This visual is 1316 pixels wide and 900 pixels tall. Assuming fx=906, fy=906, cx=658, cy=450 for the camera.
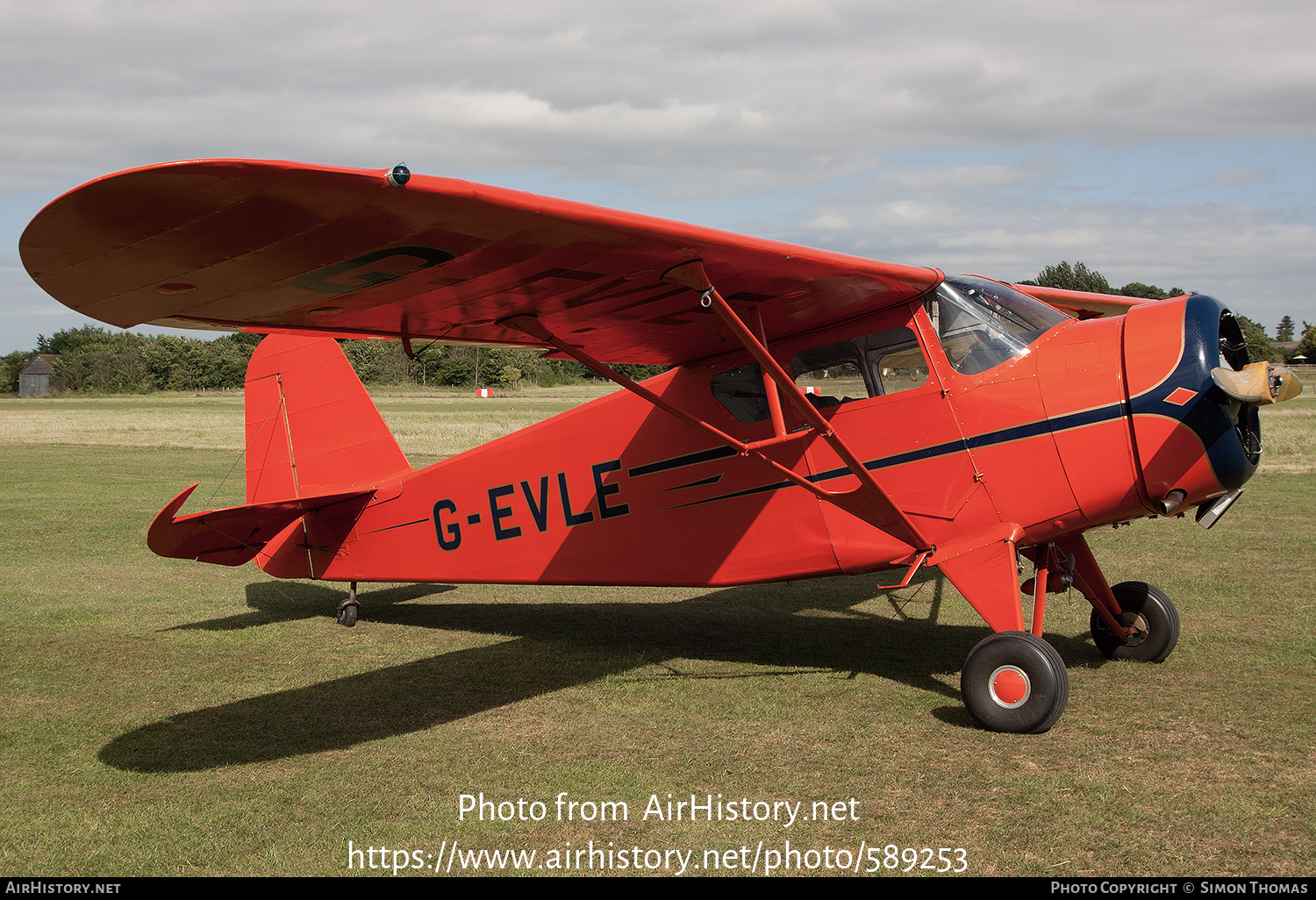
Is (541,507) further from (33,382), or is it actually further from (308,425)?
(33,382)

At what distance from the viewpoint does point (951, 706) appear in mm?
5547

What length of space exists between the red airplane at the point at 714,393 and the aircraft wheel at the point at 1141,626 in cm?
2

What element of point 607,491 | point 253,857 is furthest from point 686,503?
point 253,857

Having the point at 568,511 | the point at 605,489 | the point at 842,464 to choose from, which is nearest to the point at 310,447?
the point at 568,511

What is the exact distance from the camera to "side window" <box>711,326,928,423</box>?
568 cm

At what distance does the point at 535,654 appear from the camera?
719 centimetres

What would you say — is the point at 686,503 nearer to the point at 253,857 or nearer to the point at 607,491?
the point at 607,491

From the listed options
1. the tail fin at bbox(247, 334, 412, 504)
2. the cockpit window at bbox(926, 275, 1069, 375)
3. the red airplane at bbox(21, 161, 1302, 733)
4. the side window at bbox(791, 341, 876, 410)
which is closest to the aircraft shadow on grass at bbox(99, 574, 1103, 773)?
the red airplane at bbox(21, 161, 1302, 733)

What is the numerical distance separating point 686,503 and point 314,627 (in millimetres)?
3805

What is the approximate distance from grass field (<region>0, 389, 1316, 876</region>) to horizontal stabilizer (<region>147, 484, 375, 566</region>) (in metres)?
0.80

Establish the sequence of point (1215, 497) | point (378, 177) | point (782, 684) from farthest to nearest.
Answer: point (782, 684), point (1215, 497), point (378, 177)

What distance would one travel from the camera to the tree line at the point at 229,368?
81938 mm

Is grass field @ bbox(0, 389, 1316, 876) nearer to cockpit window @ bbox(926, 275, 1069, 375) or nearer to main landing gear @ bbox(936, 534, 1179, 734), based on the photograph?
main landing gear @ bbox(936, 534, 1179, 734)

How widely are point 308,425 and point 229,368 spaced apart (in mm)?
88674
